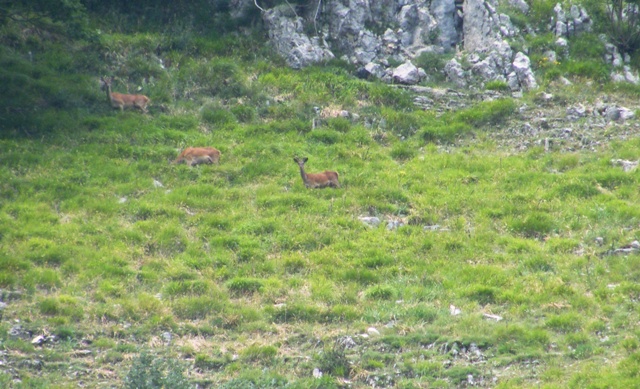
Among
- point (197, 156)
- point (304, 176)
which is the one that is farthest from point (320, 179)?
point (197, 156)

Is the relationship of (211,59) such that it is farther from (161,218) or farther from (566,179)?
(566,179)

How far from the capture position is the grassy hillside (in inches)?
535

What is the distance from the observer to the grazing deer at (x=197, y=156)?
807 inches

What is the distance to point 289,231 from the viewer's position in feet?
59.1

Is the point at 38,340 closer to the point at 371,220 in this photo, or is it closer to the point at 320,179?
the point at 371,220

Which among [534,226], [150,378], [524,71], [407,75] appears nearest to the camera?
[150,378]

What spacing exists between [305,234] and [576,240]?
17.9ft

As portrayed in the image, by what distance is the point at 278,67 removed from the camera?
25312 millimetres

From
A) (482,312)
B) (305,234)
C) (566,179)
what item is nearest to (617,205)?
(566,179)

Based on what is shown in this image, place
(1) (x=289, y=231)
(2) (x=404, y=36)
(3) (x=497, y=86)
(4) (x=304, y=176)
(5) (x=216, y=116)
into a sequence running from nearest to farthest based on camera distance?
(1) (x=289, y=231) < (4) (x=304, y=176) < (5) (x=216, y=116) < (3) (x=497, y=86) < (2) (x=404, y=36)

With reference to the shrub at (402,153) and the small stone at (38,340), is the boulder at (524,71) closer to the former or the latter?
the shrub at (402,153)

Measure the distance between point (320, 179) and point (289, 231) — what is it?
2250 millimetres

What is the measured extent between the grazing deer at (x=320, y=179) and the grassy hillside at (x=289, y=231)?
0.33 metres

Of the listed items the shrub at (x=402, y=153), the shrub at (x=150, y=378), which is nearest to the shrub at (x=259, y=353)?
the shrub at (x=150, y=378)
